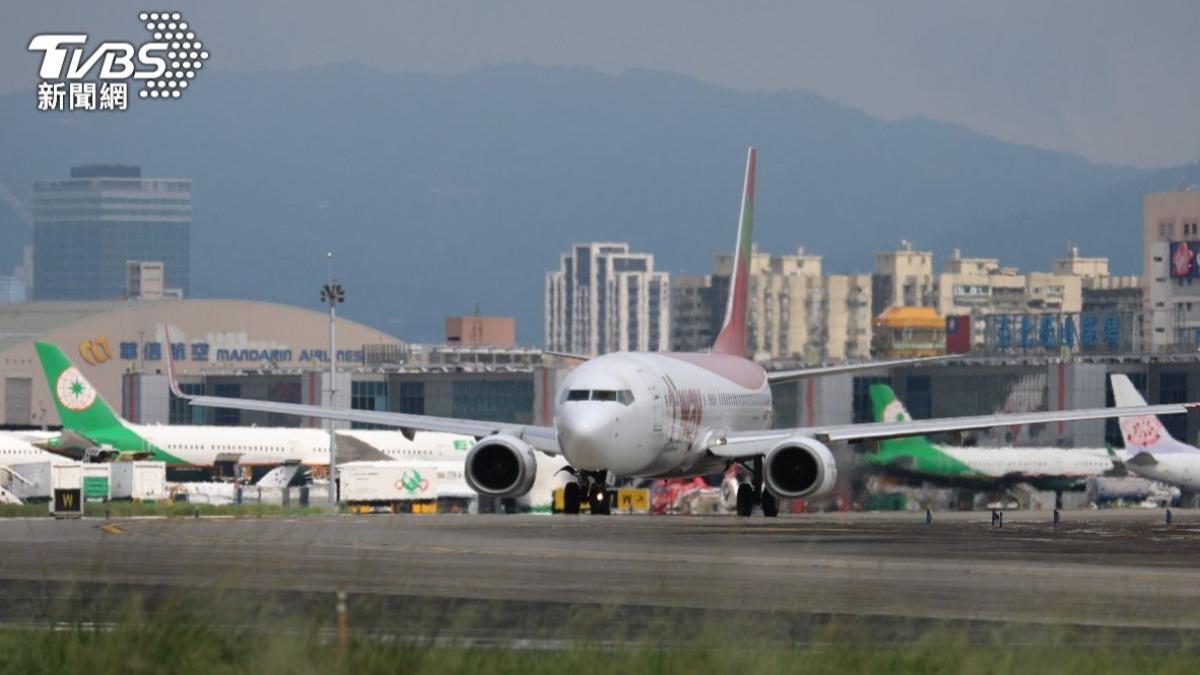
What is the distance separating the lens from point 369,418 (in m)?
53.8

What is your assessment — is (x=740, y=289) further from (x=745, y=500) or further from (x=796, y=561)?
(x=796, y=561)

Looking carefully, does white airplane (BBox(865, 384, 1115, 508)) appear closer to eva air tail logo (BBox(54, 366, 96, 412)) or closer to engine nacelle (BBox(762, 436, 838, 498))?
eva air tail logo (BBox(54, 366, 96, 412))

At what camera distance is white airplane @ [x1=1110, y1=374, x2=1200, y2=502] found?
9381 cm

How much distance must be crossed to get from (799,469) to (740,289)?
13978mm

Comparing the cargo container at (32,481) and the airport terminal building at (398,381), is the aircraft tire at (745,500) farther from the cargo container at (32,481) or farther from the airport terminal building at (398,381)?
the airport terminal building at (398,381)

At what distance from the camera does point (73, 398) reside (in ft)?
338

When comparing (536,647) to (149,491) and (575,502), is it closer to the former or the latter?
(575,502)

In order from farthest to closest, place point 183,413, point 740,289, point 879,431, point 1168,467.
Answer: point 183,413, point 1168,467, point 740,289, point 879,431

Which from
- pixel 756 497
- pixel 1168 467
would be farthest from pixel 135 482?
pixel 1168 467

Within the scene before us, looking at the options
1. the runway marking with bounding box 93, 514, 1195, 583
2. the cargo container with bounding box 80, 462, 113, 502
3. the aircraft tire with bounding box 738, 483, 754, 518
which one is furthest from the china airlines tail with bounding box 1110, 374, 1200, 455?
the runway marking with bounding box 93, 514, 1195, 583

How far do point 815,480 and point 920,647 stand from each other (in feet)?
102

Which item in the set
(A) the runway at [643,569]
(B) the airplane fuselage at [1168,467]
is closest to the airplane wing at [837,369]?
(A) the runway at [643,569]

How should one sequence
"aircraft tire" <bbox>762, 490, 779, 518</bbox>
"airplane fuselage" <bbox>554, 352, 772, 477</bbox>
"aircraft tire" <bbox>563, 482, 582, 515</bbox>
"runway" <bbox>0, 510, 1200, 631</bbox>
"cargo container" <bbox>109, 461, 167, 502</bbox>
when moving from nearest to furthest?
"runway" <bbox>0, 510, 1200, 631</bbox> < "airplane fuselage" <bbox>554, 352, 772, 477</bbox> < "aircraft tire" <bbox>563, 482, 582, 515</bbox> < "aircraft tire" <bbox>762, 490, 779, 518</bbox> < "cargo container" <bbox>109, 461, 167, 502</bbox>

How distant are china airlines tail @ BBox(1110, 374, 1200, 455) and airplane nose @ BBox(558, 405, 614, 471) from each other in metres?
52.1
